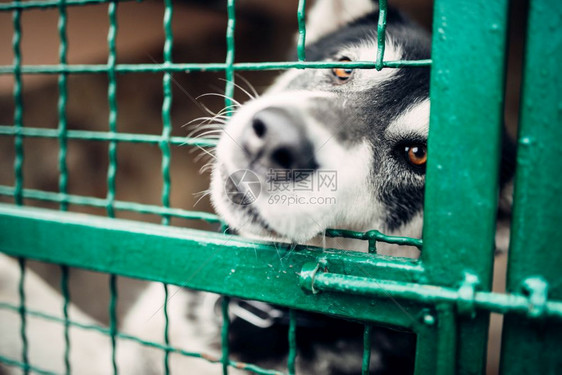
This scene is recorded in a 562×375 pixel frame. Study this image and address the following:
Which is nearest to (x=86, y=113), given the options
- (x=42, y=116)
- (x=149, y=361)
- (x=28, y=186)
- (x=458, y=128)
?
(x=42, y=116)

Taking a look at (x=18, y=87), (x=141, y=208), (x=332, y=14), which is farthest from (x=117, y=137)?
(x=332, y=14)

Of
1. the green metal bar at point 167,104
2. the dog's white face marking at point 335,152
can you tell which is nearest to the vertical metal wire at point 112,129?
the green metal bar at point 167,104

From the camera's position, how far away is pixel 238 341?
1.51 m

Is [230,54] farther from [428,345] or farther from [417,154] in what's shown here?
[428,345]

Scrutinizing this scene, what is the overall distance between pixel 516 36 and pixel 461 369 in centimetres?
393

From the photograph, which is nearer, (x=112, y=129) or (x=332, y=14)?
(x=112, y=129)

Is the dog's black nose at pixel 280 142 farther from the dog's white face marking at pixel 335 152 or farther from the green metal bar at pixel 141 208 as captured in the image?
the green metal bar at pixel 141 208

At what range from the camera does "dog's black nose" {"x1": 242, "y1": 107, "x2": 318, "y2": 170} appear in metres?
0.79

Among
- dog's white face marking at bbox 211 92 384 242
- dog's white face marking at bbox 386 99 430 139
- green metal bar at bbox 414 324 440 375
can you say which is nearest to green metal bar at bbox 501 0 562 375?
green metal bar at bbox 414 324 440 375

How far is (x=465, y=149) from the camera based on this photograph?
69cm

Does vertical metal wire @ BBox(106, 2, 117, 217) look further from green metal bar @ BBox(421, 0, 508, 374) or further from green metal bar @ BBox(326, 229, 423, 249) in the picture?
green metal bar @ BBox(421, 0, 508, 374)

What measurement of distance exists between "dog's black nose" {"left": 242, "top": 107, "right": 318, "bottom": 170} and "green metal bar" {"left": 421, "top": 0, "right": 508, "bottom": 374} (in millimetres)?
252

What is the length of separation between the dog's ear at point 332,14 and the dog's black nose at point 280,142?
1158 mm

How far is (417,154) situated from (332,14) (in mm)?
1015
